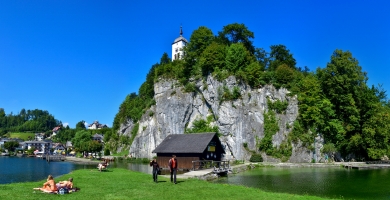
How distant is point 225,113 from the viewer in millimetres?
54188

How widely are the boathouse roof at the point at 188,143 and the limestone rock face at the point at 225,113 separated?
44.7ft

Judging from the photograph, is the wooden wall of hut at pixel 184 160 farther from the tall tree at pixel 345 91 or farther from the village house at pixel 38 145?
the village house at pixel 38 145

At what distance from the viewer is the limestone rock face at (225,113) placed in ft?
167

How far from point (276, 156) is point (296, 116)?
313 inches

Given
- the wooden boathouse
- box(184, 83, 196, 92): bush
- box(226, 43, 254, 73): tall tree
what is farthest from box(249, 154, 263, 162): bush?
box(184, 83, 196, 92): bush

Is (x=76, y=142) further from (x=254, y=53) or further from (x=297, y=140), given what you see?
(x=297, y=140)

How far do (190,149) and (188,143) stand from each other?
1.81m

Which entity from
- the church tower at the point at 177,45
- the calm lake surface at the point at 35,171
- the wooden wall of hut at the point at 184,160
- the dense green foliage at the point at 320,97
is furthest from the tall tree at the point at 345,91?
the church tower at the point at 177,45

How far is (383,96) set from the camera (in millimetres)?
55469

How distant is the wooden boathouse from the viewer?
36.7m

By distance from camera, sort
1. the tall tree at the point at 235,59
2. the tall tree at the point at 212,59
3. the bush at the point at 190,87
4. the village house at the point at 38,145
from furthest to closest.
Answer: the village house at the point at 38,145
the bush at the point at 190,87
the tall tree at the point at 212,59
the tall tree at the point at 235,59

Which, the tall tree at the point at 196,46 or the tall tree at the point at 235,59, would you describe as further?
the tall tree at the point at 196,46

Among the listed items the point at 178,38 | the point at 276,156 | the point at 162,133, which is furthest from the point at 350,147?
the point at 178,38

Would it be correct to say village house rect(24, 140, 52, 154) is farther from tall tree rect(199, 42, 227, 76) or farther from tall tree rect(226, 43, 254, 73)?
tall tree rect(226, 43, 254, 73)
